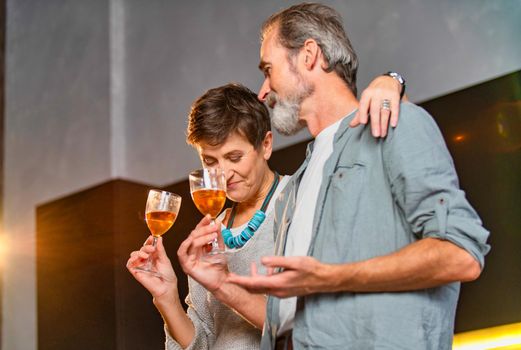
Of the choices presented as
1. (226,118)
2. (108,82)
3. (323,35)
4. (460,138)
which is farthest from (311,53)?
(108,82)

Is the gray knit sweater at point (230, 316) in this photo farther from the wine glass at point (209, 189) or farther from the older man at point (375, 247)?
the older man at point (375, 247)

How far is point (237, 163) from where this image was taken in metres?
1.91

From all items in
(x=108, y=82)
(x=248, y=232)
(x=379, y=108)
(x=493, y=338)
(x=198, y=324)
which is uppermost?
(x=108, y=82)

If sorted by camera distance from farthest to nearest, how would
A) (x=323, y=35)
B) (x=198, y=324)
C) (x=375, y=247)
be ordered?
(x=198, y=324) < (x=323, y=35) < (x=375, y=247)

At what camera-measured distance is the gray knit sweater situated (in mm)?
1821

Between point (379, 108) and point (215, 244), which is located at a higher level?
point (379, 108)

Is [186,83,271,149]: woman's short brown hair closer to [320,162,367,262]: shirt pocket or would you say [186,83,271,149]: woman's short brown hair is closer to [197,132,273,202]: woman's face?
[197,132,273,202]: woman's face

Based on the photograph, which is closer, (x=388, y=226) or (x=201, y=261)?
(x=388, y=226)

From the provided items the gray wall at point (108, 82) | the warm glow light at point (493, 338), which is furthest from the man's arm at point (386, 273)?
the gray wall at point (108, 82)

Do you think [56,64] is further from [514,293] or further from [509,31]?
[514,293]

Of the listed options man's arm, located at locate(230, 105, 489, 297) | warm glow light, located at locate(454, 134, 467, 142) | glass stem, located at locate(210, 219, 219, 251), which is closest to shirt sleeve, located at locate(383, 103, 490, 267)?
man's arm, located at locate(230, 105, 489, 297)

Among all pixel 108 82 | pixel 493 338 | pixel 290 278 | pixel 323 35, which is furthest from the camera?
pixel 108 82

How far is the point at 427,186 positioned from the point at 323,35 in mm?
593

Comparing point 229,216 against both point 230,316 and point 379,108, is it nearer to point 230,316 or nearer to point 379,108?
point 230,316
